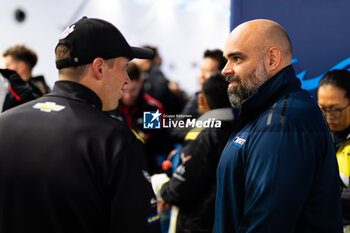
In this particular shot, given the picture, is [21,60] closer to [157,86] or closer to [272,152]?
[157,86]

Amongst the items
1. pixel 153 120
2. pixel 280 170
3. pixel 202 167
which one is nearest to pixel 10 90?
pixel 153 120

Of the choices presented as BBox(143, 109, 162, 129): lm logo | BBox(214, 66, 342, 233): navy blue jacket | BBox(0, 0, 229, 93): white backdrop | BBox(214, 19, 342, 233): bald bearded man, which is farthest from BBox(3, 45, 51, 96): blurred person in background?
BBox(214, 66, 342, 233): navy blue jacket

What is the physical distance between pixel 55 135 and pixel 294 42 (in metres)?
0.97

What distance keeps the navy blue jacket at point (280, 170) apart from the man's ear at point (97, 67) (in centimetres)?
48

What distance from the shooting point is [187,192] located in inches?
66.1

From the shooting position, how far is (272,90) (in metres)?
1.13

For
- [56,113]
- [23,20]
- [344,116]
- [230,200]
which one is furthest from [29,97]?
[23,20]

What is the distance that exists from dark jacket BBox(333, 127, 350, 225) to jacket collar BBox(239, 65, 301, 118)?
1.79ft

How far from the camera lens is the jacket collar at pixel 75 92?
3.15 feet

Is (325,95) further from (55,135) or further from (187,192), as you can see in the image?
(55,135)

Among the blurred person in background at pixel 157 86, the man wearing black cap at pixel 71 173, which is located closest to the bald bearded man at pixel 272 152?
the man wearing black cap at pixel 71 173

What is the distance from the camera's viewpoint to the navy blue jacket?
3.23 ft

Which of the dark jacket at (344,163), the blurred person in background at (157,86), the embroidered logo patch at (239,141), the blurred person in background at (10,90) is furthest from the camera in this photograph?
the blurred person in background at (157,86)

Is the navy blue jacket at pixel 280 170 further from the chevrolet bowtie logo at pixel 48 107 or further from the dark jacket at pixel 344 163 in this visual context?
the chevrolet bowtie logo at pixel 48 107
